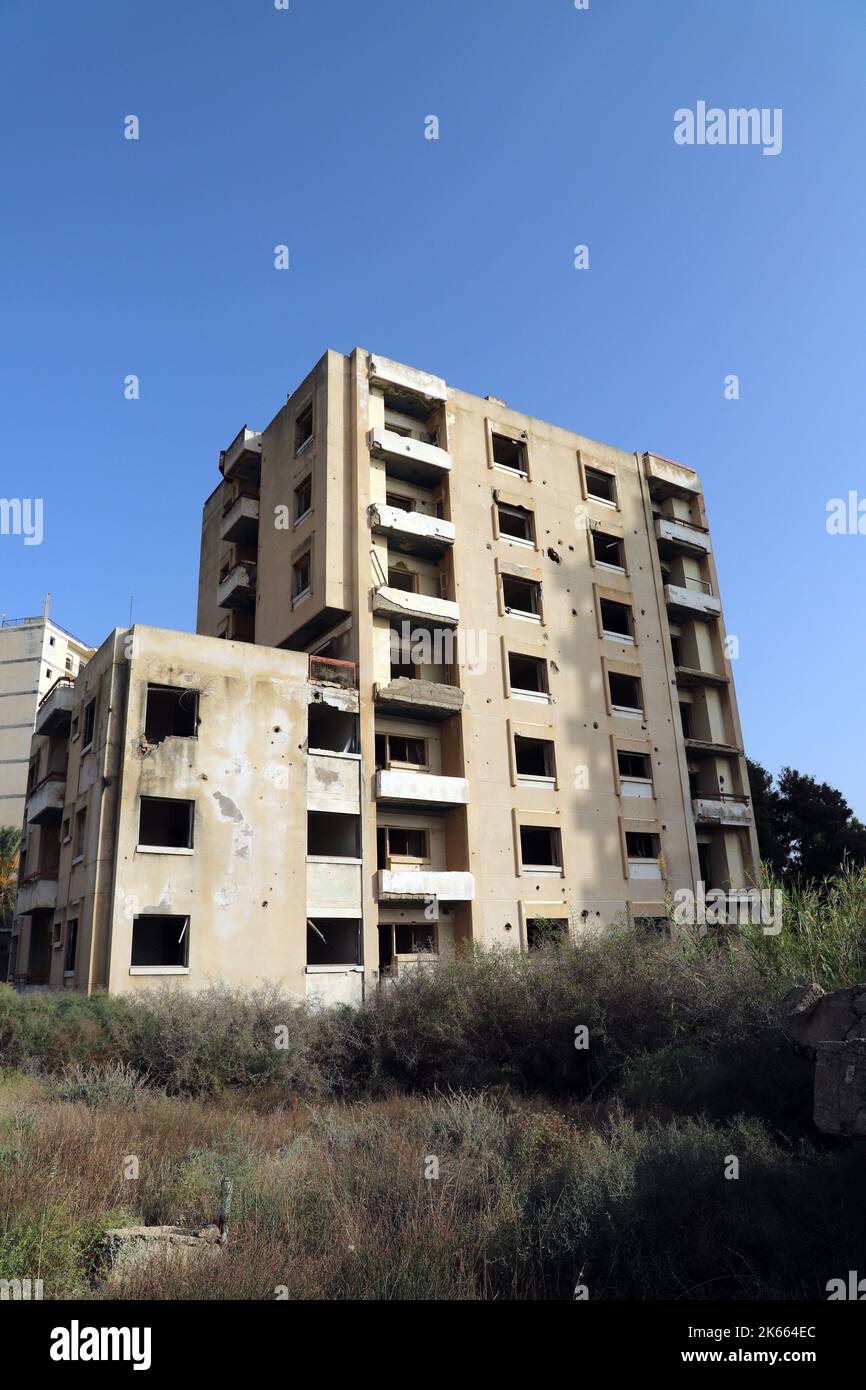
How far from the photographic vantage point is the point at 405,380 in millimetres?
33125

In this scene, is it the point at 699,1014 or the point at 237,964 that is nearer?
the point at 699,1014

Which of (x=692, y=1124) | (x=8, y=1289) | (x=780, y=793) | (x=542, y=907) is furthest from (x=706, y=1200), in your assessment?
(x=780, y=793)

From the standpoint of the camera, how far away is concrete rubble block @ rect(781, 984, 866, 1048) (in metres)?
8.23

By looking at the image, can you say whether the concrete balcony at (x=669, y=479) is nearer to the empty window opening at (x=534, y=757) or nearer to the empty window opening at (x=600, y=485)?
the empty window opening at (x=600, y=485)

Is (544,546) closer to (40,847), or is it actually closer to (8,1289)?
(40,847)

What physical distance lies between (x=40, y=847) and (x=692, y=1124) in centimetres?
2663

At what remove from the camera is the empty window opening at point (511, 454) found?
3556cm

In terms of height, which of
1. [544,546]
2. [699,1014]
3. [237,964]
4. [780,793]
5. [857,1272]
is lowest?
[857,1272]

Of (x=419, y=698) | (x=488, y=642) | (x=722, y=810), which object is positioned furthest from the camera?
(x=722, y=810)

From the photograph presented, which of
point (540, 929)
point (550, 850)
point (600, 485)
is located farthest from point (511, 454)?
point (540, 929)

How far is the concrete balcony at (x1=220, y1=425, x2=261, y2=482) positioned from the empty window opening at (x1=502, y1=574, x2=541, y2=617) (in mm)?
13005

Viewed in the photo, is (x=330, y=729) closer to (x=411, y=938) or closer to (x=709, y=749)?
(x=411, y=938)

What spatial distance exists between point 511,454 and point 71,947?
2572 centimetres

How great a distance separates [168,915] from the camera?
23.3 metres
